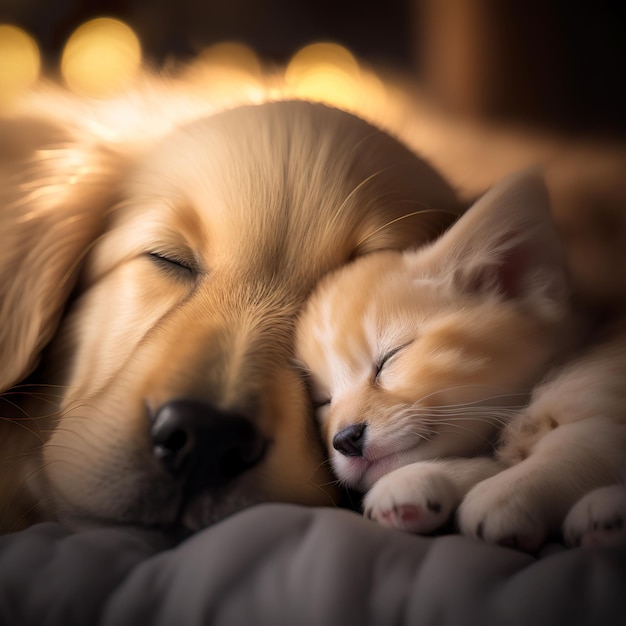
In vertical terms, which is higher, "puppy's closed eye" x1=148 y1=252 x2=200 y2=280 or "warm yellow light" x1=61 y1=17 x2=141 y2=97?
"warm yellow light" x1=61 y1=17 x2=141 y2=97

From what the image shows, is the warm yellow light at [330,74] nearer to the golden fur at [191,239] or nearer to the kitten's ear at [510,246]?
the golden fur at [191,239]

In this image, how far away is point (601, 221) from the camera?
2.27ft

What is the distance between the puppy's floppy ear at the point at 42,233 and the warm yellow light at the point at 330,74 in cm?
26

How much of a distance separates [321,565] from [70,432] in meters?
0.32

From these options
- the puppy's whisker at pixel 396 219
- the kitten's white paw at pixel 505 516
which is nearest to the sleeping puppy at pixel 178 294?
the puppy's whisker at pixel 396 219

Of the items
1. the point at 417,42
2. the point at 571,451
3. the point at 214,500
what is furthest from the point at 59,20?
the point at 571,451

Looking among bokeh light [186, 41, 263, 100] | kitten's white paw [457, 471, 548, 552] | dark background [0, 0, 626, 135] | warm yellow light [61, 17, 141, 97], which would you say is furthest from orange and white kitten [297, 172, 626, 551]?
warm yellow light [61, 17, 141, 97]

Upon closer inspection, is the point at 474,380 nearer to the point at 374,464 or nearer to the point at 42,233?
the point at 374,464

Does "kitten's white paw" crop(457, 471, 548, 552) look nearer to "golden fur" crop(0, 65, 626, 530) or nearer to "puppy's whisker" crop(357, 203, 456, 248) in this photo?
"golden fur" crop(0, 65, 626, 530)

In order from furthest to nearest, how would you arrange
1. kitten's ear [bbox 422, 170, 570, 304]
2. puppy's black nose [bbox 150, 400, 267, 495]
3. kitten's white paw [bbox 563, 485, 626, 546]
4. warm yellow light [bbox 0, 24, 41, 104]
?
warm yellow light [bbox 0, 24, 41, 104]
kitten's ear [bbox 422, 170, 570, 304]
puppy's black nose [bbox 150, 400, 267, 495]
kitten's white paw [bbox 563, 485, 626, 546]

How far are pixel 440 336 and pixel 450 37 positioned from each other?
35cm

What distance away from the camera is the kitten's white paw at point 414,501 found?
0.51 m

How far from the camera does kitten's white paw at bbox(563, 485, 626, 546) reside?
1.46ft

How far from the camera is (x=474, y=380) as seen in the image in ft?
2.03
